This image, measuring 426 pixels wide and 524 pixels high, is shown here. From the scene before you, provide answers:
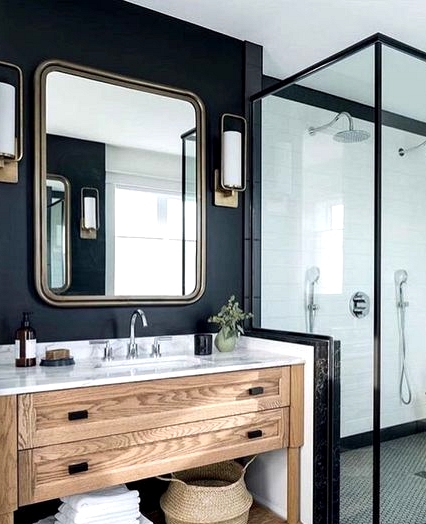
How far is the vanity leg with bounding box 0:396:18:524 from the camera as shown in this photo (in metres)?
1.65

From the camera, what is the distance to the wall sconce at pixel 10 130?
2092 mm

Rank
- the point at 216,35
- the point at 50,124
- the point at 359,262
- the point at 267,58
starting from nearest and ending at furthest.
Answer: the point at 50,124
the point at 359,262
the point at 216,35
the point at 267,58

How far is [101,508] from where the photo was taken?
76.8 inches

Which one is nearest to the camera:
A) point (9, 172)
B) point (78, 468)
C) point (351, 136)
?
point (78, 468)

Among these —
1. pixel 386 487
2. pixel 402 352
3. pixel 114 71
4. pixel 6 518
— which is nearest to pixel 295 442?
pixel 386 487

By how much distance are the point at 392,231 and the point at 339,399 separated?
2.89ft

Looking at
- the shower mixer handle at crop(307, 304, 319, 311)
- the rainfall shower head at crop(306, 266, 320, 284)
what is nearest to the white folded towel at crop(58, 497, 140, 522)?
the shower mixer handle at crop(307, 304, 319, 311)

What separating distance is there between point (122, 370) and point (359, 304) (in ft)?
3.95

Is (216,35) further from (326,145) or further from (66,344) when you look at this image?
(66,344)

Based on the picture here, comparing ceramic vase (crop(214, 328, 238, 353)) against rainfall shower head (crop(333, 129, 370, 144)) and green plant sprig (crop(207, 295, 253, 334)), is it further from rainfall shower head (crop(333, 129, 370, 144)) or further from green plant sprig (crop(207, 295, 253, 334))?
rainfall shower head (crop(333, 129, 370, 144))

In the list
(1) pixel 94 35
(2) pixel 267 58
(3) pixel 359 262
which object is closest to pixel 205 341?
(3) pixel 359 262

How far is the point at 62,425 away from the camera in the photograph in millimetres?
1769

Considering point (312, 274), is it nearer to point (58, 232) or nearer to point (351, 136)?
point (351, 136)

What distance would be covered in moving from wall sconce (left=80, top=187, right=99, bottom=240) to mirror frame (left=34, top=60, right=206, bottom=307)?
183mm
